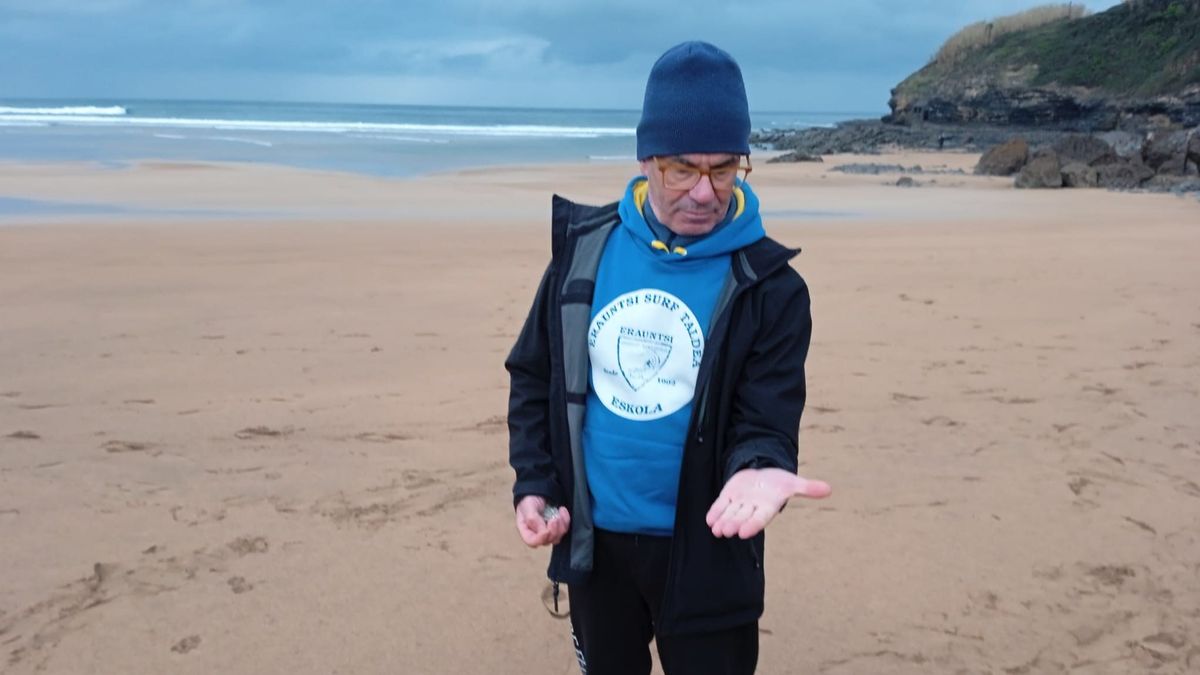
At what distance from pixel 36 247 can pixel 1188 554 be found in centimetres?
936

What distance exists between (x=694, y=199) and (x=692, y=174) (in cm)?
5

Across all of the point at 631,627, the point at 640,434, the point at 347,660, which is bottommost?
the point at 347,660

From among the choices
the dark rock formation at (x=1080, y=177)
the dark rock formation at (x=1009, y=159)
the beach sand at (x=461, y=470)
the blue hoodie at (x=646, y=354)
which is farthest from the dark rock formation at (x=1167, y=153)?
the blue hoodie at (x=646, y=354)

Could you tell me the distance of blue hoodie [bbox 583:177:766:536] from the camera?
79.5 inches

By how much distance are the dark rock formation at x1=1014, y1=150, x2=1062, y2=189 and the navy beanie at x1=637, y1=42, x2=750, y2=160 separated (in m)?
19.1

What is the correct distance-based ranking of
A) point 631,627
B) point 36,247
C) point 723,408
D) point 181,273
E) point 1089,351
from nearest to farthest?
1. point 723,408
2. point 631,627
3. point 1089,351
4. point 181,273
5. point 36,247

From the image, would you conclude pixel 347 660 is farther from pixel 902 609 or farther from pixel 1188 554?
pixel 1188 554

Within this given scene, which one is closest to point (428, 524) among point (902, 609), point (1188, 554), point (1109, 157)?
point (902, 609)

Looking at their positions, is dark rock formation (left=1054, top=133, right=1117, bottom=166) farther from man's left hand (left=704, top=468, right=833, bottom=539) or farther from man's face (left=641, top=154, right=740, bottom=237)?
man's left hand (left=704, top=468, right=833, bottom=539)

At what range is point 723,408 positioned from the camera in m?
1.99

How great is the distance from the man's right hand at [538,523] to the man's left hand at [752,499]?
35 centimetres

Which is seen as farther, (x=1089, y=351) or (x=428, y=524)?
(x=1089, y=351)

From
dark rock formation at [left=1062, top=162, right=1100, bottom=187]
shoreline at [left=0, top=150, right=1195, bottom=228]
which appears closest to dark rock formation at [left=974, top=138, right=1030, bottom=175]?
shoreline at [left=0, top=150, right=1195, bottom=228]

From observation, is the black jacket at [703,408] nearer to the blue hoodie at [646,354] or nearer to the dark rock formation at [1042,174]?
the blue hoodie at [646,354]
